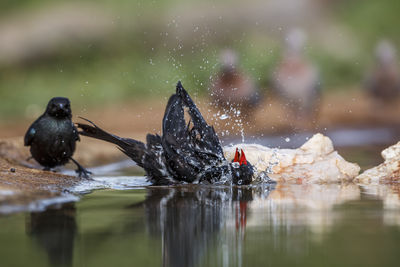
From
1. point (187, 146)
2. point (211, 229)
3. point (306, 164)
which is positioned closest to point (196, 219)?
point (211, 229)

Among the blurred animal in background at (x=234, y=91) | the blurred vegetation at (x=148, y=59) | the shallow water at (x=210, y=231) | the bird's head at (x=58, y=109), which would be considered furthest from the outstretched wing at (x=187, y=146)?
the blurred vegetation at (x=148, y=59)

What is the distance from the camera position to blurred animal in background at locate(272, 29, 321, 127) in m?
12.6

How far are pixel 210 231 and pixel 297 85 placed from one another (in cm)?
954

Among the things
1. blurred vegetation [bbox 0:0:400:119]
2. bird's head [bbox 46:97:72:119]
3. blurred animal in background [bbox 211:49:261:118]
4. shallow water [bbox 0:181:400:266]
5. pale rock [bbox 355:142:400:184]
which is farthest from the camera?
blurred vegetation [bbox 0:0:400:119]

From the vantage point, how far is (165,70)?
15945 millimetres

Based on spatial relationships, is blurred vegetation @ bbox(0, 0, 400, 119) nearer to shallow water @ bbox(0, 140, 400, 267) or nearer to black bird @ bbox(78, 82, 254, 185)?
black bird @ bbox(78, 82, 254, 185)

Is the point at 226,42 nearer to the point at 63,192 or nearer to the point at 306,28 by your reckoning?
the point at 306,28

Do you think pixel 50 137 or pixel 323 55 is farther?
pixel 323 55

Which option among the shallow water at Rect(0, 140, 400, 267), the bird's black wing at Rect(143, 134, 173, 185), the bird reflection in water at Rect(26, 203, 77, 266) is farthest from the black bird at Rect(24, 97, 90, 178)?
the bird reflection in water at Rect(26, 203, 77, 266)

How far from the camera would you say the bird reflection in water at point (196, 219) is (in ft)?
9.75

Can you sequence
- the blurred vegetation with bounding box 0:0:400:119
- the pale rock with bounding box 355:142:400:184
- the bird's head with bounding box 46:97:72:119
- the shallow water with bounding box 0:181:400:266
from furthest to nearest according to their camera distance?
the blurred vegetation with bounding box 0:0:400:119 → the bird's head with bounding box 46:97:72:119 → the pale rock with bounding box 355:142:400:184 → the shallow water with bounding box 0:181:400:266

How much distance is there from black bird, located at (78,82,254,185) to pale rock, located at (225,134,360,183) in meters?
0.39

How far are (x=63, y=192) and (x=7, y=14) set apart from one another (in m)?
15.4

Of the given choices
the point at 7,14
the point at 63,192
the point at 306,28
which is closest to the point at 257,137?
the point at 63,192
